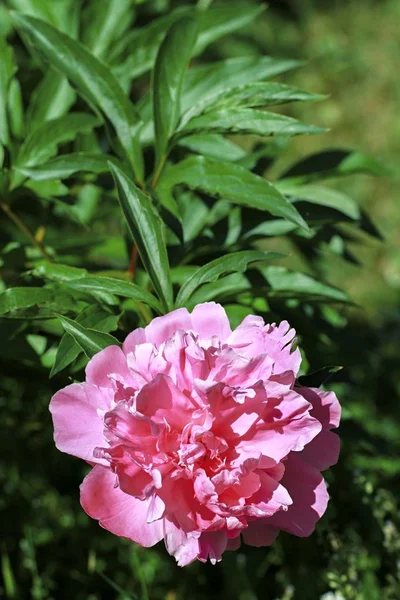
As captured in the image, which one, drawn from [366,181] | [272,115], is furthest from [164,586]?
[366,181]

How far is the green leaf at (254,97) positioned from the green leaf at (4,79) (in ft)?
1.01

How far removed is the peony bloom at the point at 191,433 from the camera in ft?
2.93

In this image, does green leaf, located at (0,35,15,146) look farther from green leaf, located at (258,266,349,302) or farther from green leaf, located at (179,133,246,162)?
green leaf, located at (258,266,349,302)

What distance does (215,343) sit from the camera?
92 cm

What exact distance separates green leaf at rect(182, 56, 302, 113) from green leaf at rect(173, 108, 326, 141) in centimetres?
27

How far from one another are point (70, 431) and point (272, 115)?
517 millimetres

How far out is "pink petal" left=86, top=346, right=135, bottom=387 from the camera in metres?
0.92

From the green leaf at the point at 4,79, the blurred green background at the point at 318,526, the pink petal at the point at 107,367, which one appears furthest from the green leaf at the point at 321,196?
the pink petal at the point at 107,367

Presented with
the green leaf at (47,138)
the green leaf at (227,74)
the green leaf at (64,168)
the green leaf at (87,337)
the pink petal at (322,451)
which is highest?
the green leaf at (64,168)

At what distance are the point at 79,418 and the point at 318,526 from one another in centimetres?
50

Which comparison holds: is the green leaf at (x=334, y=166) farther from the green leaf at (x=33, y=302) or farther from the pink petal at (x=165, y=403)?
the pink petal at (x=165, y=403)

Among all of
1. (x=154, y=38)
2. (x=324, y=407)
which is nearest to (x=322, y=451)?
(x=324, y=407)

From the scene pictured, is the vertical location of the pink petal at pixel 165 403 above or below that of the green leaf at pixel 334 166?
above

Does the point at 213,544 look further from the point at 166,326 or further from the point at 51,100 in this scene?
the point at 51,100
